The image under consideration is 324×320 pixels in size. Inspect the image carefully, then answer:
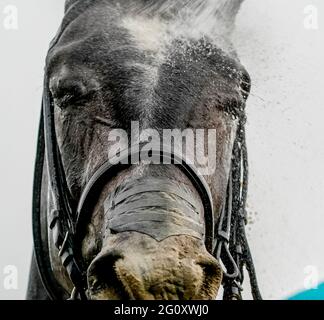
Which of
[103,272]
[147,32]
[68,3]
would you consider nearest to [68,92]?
[147,32]

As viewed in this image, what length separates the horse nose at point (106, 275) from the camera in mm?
2084

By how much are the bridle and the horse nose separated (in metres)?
0.37

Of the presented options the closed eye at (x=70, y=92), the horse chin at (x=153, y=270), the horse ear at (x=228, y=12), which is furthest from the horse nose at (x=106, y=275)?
the horse ear at (x=228, y=12)

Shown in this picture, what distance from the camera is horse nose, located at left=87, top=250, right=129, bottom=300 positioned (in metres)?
2.08

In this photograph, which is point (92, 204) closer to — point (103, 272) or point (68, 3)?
Answer: point (103, 272)

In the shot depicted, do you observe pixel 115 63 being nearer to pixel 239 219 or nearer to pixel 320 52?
pixel 239 219

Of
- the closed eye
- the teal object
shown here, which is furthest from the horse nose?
the teal object

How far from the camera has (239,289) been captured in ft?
9.29

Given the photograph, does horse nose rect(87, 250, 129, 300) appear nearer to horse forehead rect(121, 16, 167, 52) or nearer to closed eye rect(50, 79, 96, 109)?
closed eye rect(50, 79, 96, 109)

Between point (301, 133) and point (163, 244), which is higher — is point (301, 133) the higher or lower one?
the higher one

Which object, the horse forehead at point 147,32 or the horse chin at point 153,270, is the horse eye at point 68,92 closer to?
the horse forehead at point 147,32

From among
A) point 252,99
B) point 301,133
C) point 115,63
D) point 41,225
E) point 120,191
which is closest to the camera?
point 120,191

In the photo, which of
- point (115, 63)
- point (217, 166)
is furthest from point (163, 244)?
point (115, 63)

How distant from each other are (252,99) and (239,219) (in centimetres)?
48
